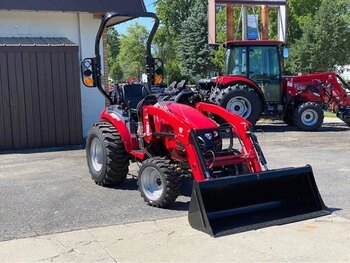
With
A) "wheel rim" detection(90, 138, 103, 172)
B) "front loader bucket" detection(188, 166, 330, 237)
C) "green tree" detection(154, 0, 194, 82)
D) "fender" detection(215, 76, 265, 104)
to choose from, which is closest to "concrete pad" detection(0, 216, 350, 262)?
"front loader bucket" detection(188, 166, 330, 237)

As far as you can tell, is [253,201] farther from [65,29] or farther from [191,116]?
[65,29]

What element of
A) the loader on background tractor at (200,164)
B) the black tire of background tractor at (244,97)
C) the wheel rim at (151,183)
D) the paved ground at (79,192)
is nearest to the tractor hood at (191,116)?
the loader on background tractor at (200,164)

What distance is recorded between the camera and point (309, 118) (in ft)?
44.7

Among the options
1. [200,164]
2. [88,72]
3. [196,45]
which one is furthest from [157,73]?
[196,45]

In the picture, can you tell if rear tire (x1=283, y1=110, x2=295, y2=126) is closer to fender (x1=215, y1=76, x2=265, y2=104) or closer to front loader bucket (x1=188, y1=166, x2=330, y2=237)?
fender (x1=215, y1=76, x2=265, y2=104)

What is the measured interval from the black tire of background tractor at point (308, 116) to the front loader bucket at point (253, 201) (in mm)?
8045

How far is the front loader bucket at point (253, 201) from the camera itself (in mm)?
5121

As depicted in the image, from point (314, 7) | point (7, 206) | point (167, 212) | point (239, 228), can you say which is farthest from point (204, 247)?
point (314, 7)

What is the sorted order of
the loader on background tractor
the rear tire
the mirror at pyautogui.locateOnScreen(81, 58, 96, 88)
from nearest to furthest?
the loader on background tractor < the mirror at pyautogui.locateOnScreen(81, 58, 96, 88) < the rear tire

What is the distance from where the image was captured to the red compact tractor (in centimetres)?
1298

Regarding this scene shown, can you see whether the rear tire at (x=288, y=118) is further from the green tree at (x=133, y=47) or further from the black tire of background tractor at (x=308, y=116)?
the green tree at (x=133, y=47)

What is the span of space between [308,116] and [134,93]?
7.40 metres

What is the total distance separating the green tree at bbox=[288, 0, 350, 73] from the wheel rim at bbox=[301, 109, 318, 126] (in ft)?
84.3

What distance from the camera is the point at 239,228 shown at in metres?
5.16
